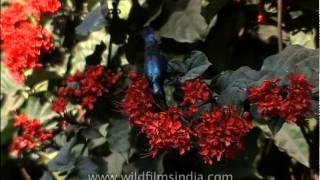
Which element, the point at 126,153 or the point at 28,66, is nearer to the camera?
the point at 126,153

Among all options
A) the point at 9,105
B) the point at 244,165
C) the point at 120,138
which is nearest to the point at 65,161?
the point at 120,138

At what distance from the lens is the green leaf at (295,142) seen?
1.41 meters

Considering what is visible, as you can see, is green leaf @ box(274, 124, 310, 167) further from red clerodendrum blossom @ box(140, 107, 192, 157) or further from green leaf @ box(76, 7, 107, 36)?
green leaf @ box(76, 7, 107, 36)

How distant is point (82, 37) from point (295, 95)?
0.92 meters

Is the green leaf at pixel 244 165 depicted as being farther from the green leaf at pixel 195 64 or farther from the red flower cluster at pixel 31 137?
the red flower cluster at pixel 31 137

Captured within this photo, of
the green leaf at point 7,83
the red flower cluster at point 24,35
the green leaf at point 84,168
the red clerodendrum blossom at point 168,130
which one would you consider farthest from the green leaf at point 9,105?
the red clerodendrum blossom at point 168,130

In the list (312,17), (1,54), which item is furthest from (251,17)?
(1,54)

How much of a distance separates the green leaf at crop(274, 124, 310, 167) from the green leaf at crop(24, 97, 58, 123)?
812 millimetres

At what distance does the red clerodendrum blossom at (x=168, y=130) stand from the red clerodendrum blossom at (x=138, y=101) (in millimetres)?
39

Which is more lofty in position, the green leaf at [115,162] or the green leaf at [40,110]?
the green leaf at [40,110]

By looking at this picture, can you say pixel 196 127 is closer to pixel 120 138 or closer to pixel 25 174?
pixel 120 138

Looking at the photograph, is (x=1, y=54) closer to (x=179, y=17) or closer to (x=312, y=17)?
(x=179, y=17)

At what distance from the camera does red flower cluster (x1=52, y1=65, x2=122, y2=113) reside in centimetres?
135

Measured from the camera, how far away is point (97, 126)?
147 cm
